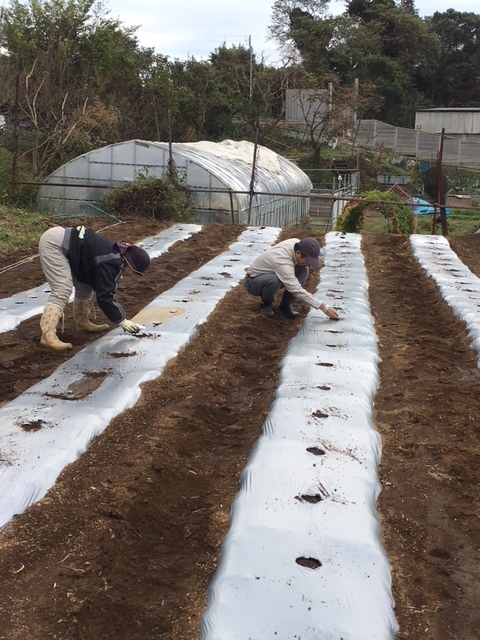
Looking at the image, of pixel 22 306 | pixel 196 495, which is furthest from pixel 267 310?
pixel 196 495

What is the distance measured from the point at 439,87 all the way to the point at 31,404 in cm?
3563

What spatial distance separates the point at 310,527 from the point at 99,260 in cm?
237

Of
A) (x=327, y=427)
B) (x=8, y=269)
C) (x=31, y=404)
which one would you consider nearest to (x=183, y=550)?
(x=327, y=427)

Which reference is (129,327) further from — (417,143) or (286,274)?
(417,143)

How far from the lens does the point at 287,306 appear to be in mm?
5391

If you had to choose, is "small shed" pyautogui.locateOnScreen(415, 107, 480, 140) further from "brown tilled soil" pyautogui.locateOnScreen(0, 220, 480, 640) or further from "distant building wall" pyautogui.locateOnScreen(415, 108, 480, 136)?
"brown tilled soil" pyautogui.locateOnScreen(0, 220, 480, 640)

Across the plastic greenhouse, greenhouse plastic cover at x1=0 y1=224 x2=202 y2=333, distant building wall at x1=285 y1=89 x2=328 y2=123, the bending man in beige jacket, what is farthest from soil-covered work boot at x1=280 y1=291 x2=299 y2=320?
distant building wall at x1=285 y1=89 x2=328 y2=123

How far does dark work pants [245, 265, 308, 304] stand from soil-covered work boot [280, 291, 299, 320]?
13cm

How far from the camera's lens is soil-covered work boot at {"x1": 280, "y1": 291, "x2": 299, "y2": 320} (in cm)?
536

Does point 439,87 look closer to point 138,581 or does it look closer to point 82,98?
point 82,98

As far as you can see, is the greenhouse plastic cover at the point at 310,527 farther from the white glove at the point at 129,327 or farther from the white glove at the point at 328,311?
the white glove at the point at 129,327

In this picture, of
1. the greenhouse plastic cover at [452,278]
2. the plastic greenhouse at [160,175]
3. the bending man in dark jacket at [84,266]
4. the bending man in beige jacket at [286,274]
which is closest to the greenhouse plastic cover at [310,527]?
the bending man in beige jacket at [286,274]

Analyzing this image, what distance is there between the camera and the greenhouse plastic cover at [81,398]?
106 inches

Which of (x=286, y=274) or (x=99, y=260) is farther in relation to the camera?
(x=286, y=274)
